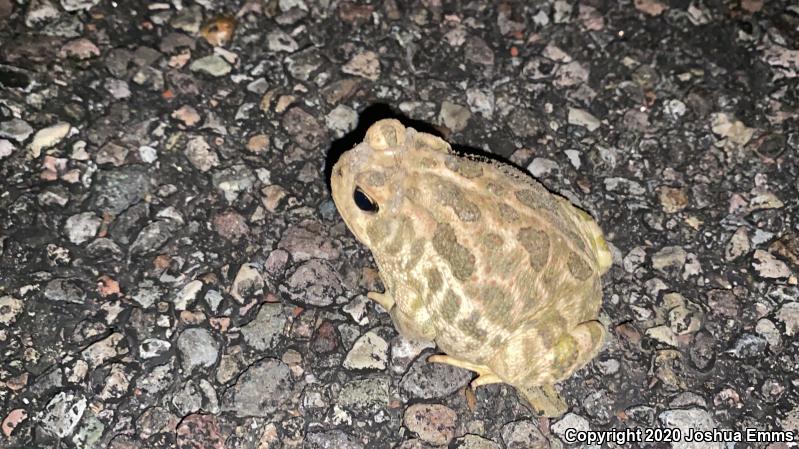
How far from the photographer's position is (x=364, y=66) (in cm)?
378

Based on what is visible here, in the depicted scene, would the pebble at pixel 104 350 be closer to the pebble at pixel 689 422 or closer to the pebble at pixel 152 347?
the pebble at pixel 152 347

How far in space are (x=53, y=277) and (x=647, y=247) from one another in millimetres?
2814

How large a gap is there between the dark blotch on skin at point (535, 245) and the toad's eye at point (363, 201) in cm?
60

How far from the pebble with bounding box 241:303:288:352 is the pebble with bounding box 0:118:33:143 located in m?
1.53

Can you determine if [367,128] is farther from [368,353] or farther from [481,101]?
[368,353]

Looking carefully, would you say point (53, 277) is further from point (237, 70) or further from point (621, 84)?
point (621, 84)

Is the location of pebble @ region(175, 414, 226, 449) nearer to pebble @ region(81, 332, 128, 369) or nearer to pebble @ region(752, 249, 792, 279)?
pebble @ region(81, 332, 128, 369)

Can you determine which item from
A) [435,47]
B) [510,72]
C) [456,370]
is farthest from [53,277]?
[510,72]

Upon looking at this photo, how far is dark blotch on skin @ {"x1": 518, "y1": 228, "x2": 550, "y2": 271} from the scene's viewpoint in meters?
2.55

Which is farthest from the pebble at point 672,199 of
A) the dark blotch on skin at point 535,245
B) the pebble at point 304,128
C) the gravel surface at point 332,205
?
the pebble at point 304,128

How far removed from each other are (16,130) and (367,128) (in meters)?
1.77

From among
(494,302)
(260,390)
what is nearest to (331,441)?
(260,390)

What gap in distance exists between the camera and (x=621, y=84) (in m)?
3.87

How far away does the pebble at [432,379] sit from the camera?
288 centimetres
